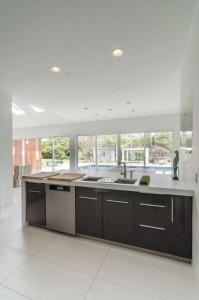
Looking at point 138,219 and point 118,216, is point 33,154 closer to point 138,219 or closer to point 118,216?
point 118,216

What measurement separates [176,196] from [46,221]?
1971mm

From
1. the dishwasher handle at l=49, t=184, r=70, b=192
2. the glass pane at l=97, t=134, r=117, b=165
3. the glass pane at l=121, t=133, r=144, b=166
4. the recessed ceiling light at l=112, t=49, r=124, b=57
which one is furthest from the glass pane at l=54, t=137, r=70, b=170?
the recessed ceiling light at l=112, t=49, r=124, b=57

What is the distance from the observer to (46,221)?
256cm

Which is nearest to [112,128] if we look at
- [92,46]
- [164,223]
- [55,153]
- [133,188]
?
[55,153]

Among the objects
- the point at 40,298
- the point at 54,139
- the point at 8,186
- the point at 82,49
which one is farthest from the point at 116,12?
the point at 54,139

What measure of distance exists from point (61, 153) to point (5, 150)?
4245 mm

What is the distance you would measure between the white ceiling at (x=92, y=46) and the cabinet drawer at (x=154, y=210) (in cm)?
198

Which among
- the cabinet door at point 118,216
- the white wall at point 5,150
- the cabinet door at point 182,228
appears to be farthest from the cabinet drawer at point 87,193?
the white wall at point 5,150

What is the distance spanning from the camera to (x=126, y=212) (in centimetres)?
208

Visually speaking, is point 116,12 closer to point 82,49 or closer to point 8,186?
point 82,49

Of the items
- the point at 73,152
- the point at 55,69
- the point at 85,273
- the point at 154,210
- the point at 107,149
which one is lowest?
the point at 85,273

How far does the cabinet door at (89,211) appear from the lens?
7.32 ft

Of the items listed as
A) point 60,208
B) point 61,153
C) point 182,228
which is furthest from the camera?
point 61,153

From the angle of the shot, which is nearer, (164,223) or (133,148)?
(164,223)
